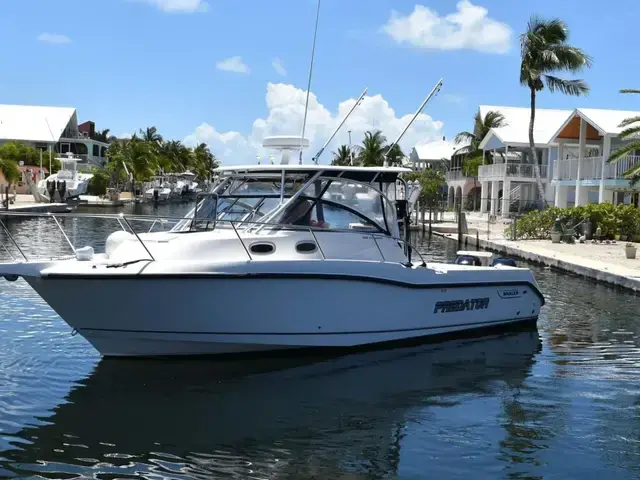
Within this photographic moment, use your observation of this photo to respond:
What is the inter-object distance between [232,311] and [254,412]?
1.64 meters

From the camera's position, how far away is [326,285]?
9836 mm

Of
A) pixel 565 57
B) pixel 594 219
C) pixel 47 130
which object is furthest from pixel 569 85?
pixel 47 130

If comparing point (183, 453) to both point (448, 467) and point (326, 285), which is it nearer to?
point (448, 467)

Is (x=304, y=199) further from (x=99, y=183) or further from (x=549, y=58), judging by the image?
(x=99, y=183)

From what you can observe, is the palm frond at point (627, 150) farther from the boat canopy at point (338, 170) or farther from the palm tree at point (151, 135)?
the palm tree at point (151, 135)

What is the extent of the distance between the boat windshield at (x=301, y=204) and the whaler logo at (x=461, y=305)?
4.29ft

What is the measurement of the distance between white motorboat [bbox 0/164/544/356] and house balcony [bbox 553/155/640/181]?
21209 mm

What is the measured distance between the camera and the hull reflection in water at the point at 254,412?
6.84 metres

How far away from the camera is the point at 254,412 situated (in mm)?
8180

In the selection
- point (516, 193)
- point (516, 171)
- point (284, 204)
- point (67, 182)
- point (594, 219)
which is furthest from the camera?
point (67, 182)

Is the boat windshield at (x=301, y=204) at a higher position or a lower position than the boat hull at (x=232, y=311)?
higher

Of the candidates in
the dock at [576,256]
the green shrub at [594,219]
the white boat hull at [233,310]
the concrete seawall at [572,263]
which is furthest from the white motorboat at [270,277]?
the green shrub at [594,219]

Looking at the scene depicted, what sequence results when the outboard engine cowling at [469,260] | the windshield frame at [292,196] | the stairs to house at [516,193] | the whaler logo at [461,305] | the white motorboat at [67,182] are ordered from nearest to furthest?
the windshield frame at [292,196] → the whaler logo at [461,305] → the outboard engine cowling at [469,260] → the stairs to house at [516,193] → the white motorboat at [67,182]

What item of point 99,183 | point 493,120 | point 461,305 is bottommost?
point 461,305
